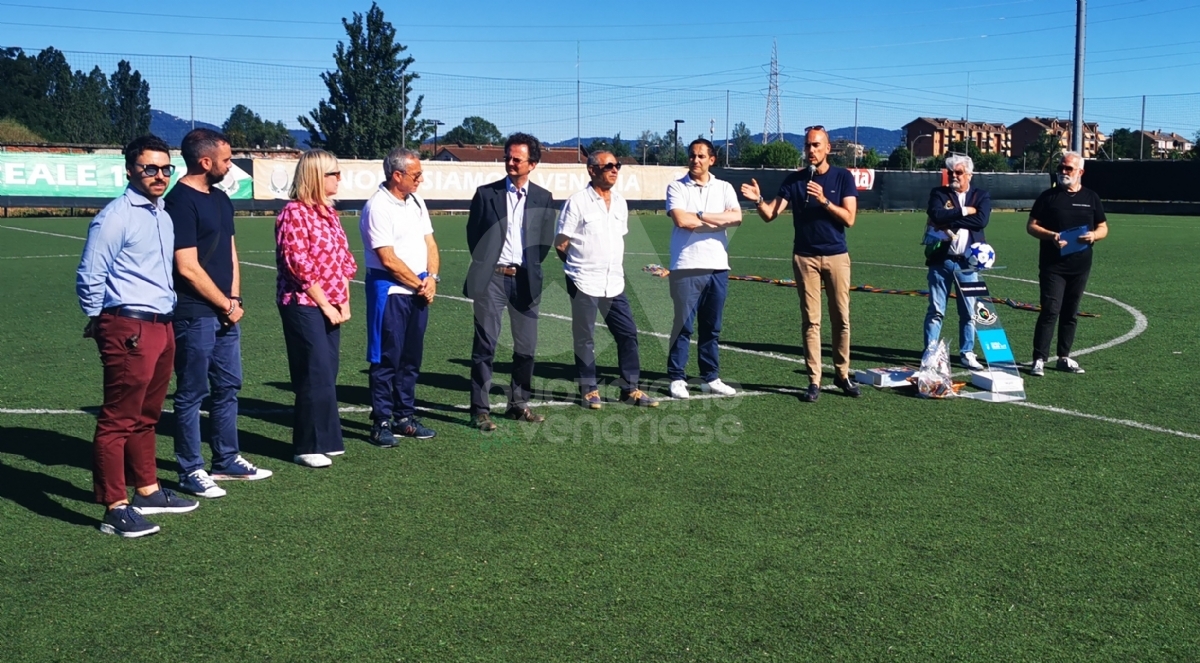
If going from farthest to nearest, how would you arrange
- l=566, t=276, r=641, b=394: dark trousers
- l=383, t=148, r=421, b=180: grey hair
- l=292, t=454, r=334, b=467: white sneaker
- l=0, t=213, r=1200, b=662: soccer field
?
1. l=566, t=276, r=641, b=394: dark trousers
2. l=383, t=148, r=421, b=180: grey hair
3. l=292, t=454, r=334, b=467: white sneaker
4. l=0, t=213, r=1200, b=662: soccer field

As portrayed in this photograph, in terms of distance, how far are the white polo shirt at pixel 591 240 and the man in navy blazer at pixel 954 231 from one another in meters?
2.94

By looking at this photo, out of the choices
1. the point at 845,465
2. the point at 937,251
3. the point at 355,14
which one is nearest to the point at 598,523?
the point at 845,465

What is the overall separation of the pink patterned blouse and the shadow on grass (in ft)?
5.07

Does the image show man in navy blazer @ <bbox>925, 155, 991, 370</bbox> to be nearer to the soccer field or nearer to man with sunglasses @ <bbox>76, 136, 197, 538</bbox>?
the soccer field

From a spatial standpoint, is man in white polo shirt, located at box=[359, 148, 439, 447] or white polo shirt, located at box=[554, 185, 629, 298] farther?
white polo shirt, located at box=[554, 185, 629, 298]

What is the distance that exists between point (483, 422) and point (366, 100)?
51.4 meters

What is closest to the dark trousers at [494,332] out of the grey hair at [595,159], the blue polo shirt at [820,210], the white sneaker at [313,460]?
the grey hair at [595,159]

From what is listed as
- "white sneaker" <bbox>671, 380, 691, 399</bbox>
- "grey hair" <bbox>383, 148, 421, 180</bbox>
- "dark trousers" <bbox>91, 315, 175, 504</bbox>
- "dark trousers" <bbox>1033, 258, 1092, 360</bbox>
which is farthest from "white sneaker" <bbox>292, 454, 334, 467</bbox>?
"dark trousers" <bbox>1033, 258, 1092, 360</bbox>

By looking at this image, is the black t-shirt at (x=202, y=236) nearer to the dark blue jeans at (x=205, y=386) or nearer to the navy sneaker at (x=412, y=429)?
the dark blue jeans at (x=205, y=386)

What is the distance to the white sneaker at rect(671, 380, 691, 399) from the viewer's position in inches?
336

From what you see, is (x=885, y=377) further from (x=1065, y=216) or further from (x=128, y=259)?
(x=128, y=259)

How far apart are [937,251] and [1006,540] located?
4.65m

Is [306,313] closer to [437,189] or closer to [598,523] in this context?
[598,523]

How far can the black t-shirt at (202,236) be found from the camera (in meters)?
5.59
